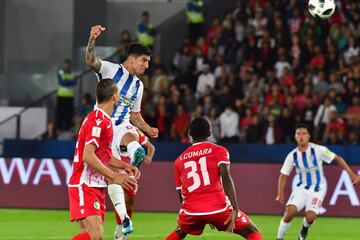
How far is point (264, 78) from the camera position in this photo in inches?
896

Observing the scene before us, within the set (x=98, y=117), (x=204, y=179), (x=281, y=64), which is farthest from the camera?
(x=281, y=64)

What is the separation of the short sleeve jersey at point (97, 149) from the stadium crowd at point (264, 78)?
11.3 m

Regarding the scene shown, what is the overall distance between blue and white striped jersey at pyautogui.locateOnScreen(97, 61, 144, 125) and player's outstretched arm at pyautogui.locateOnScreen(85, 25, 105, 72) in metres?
0.23

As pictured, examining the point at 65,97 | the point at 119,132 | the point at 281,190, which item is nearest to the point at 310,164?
the point at 281,190

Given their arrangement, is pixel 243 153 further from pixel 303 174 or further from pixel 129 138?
pixel 129 138

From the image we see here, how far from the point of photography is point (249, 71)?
2303 centimetres

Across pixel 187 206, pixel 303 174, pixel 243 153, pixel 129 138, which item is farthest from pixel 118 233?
pixel 243 153

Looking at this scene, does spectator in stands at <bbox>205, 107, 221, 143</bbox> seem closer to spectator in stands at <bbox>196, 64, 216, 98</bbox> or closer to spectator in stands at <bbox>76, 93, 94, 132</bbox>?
spectator in stands at <bbox>196, 64, 216, 98</bbox>

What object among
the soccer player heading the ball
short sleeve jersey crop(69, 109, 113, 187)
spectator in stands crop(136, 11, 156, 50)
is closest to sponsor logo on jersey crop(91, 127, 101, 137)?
short sleeve jersey crop(69, 109, 113, 187)

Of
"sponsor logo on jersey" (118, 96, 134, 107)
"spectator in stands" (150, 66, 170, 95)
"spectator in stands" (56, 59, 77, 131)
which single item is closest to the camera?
"sponsor logo on jersey" (118, 96, 134, 107)

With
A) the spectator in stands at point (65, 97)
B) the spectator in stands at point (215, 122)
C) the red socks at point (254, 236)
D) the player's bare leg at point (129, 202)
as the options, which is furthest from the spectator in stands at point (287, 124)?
the red socks at point (254, 236)

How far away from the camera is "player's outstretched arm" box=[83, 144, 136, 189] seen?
8.79m

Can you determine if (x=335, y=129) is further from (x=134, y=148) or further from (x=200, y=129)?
(x=200, y=129)

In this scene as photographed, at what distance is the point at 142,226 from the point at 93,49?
5.79 m
